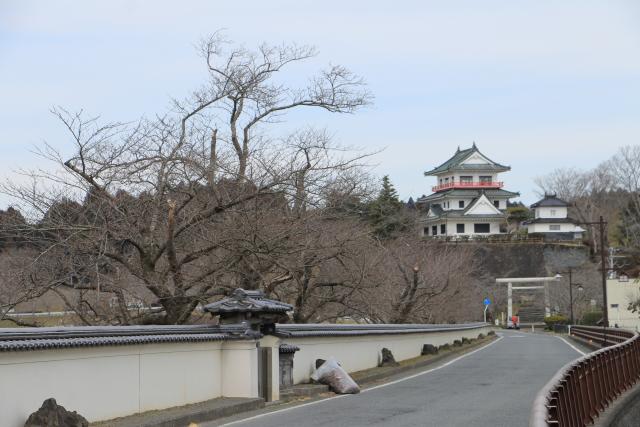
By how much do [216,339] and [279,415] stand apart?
1835 mm

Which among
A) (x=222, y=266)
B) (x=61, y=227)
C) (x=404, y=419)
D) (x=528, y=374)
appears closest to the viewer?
(x=404, y=419)

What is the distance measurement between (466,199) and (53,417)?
353 feet

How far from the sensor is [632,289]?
74.1 m

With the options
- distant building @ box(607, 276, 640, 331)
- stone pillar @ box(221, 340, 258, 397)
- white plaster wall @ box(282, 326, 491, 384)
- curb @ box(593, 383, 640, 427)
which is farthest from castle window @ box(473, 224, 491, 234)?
stone pillar @ box(221, 340, 258, 397)

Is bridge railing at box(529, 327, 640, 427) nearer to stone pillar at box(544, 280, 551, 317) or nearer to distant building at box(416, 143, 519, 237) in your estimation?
stone pillar at box(544, 280, 551, 317)

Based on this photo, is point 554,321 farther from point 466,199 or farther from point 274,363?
point 274,363

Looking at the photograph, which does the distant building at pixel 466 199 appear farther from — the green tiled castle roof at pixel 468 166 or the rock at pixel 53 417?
the rock at pixel 53 417

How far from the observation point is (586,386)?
40.5ft

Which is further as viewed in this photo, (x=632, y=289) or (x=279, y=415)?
(x=632, y=289)

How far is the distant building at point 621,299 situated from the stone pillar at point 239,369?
62782 millimetres

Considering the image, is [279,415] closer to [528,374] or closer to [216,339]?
[216,339]

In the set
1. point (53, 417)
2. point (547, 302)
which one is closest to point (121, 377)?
point (53, 417)

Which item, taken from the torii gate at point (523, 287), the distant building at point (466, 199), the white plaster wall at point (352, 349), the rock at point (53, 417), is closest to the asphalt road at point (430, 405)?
the white plaster wall at point (352, 349)

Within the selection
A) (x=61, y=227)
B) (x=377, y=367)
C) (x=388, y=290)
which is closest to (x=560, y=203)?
(x=388, y=290)
